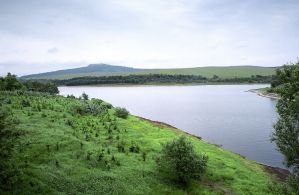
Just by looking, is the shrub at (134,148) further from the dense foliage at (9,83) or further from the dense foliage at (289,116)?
the dense foliage at (9,83)

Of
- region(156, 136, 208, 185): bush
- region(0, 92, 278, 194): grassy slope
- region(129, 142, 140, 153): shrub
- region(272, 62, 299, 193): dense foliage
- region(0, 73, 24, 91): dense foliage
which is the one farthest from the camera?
region(0, 73, 24, 91): dense foliage

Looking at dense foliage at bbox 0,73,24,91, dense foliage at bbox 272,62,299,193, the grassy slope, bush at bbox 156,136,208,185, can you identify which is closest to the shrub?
the grassy slope

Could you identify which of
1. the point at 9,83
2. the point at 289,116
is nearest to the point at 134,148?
the point at 289,116

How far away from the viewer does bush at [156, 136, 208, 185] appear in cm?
3416

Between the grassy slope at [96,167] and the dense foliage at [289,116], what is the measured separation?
20.2 feet

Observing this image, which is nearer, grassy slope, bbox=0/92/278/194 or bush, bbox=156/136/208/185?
grassy slope, bbox=0/92/278/194

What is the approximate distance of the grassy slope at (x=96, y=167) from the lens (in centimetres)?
2969

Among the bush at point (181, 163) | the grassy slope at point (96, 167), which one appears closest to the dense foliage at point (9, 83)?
the grassy slope at point (96, 167)

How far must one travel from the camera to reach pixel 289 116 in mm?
30734

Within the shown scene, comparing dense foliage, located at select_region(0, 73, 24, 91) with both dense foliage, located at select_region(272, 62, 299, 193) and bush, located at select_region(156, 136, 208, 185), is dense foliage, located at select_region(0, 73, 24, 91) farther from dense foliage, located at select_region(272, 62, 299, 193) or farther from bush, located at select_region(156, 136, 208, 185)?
dense foliage, located at select_region(272, 62, 299, 193)

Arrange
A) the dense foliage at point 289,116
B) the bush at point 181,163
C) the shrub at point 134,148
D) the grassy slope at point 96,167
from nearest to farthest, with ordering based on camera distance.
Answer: the grassy slope at point 96,167 → the dense foliage at point 289,116 → the bush at point 181,163 → the shrub at point 134,148

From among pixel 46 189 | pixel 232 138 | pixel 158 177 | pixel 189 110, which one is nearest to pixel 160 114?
pixel 189 110

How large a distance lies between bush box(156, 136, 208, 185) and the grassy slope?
3.57 feet

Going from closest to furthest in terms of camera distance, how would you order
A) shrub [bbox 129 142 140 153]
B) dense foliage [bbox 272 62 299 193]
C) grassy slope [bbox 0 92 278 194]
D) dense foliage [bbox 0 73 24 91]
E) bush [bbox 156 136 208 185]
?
grassy slope [bbox 0 92 278 194] < dense foliage [bbox 272 62 299 193] < bush [bbox 156 136 208 185] < shrub [bbox 129 142 140 153] < dense foliage [bbox 0 73 24 91]
